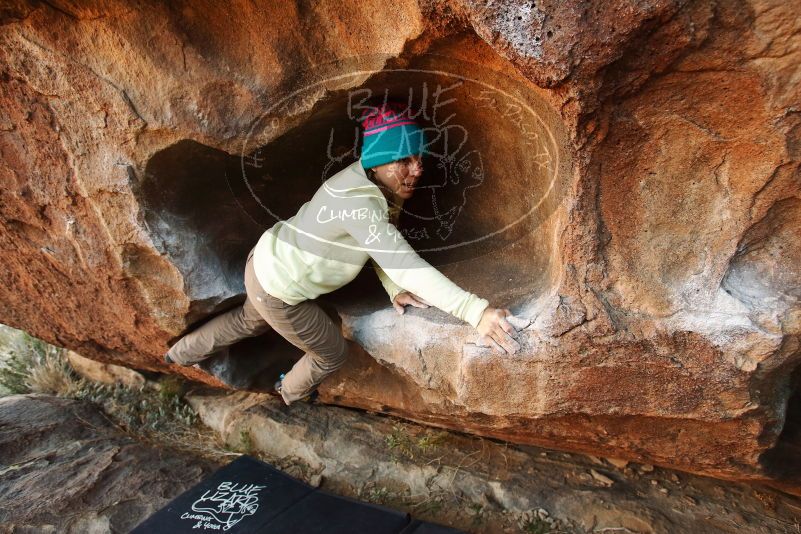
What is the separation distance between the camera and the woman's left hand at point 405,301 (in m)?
2.00

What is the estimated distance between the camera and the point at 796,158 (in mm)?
1368

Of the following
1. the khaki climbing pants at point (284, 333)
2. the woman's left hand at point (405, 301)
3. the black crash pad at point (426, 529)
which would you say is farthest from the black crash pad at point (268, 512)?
the woman's left hand at point (405, 301)

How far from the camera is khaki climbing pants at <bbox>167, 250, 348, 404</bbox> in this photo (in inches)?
79.2

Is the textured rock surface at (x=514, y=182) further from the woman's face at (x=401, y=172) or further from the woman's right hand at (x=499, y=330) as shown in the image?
the woman's face at (x=401, y=172)

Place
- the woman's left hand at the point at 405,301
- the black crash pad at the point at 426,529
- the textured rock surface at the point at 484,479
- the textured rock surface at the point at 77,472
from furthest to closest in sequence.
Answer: the textured rock surface at the point at 77,472, the textured rock surface at the point at 484,479, the black crash pad at the point at 426,529, the woman's left hand at the point at 405,301

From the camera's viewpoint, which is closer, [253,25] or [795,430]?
[253,25]

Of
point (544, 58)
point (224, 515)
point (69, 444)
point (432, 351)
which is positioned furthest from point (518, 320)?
point (69, 444)

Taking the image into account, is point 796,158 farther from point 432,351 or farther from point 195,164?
point 195,164

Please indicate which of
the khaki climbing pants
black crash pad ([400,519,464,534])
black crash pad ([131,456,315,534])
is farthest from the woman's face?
black crash pad ([131,456,315,534])

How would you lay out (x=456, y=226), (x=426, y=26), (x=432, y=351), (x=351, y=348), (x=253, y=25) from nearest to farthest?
(x=426, y=26), (x=253, y=25), (x=432, y=351), (x=456, y=226), (x=351, y=348)

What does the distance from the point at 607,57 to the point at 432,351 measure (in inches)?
38.5

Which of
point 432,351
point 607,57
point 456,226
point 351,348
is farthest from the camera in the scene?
point 351,348

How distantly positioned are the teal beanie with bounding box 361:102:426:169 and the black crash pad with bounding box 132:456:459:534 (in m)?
1.22

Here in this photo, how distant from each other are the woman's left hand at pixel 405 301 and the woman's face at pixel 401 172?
0.35 meters
